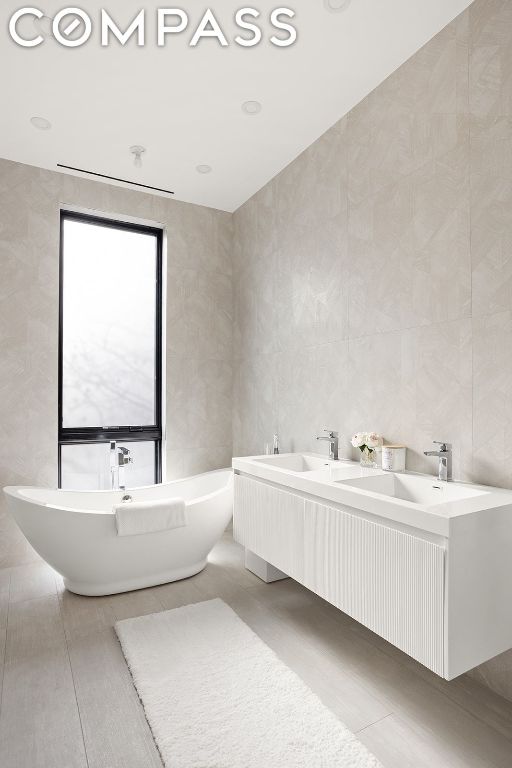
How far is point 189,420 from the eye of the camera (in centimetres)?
370

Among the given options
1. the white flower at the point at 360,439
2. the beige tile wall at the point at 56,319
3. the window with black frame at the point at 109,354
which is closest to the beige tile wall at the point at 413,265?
the white flower at the point at 360,439

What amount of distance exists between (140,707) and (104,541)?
3.14ft

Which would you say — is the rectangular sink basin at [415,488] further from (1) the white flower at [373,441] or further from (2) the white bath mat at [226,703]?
(2) the white bath mat at [226,703]

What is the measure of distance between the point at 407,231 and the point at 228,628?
2.15 m

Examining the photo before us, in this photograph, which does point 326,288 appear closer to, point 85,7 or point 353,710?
point 85,7

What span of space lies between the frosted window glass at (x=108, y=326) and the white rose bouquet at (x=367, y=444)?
6.46 feet

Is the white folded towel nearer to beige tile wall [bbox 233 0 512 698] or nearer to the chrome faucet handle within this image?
beige tile wall [bbox 233 0 512 698]

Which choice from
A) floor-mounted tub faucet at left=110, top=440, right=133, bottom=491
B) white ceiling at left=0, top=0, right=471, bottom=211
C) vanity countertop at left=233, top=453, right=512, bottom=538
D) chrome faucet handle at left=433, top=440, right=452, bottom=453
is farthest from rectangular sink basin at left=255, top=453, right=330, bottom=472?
white ceiling at left=0, top=0, right=471, bottom=211

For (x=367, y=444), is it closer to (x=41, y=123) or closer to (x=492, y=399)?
→ (x=492, y=399)

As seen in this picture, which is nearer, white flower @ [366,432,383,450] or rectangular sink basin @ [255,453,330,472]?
white flower @ [366,432,383,450]

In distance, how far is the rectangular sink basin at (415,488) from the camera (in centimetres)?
179

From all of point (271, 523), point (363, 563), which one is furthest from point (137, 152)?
point (363, 563)

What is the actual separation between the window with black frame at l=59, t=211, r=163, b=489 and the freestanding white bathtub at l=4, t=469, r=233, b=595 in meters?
0.49

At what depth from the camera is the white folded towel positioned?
2.46 meters
